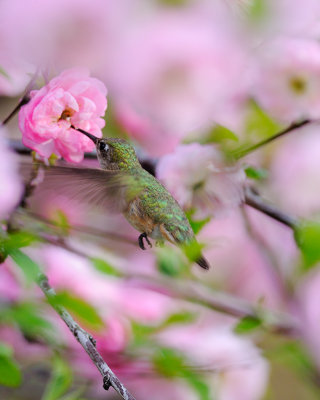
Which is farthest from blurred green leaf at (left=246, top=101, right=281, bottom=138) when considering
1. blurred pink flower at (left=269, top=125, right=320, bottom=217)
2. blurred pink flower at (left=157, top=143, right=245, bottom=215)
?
blurred pink flower at (left=157, top=143, right=245, bottom=215)

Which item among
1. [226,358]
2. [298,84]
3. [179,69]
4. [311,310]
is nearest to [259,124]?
[298,84]

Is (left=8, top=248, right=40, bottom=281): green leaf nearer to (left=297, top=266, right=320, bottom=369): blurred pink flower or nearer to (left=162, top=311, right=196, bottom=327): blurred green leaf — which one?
(left=162, top=311, right=196, bottom=327): blurred green leaf

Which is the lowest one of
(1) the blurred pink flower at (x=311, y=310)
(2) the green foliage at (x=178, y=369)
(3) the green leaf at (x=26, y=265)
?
(3) the green leaf at (x=26, y=265)

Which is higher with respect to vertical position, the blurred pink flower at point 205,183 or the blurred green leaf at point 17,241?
the blurred pink flower at point 205,183

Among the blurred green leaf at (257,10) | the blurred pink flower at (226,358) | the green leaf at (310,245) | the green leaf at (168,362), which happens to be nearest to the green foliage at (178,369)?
the green leaf at (168,362)

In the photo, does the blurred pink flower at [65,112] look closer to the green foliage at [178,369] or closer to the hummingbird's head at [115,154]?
the hummingbird's head at [115,154]

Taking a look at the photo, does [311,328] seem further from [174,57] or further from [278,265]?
[174,57]

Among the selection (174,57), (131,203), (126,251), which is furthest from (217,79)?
(126,251)
